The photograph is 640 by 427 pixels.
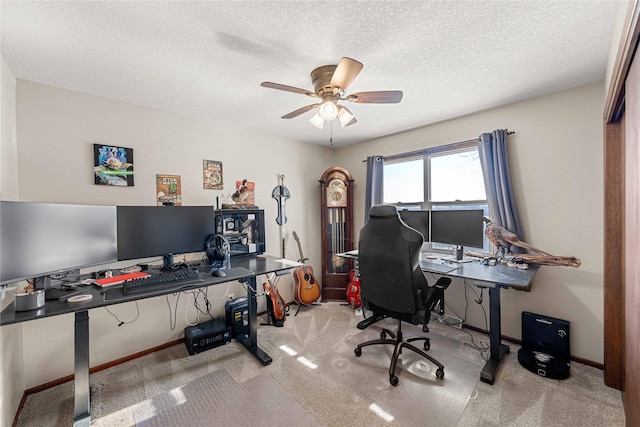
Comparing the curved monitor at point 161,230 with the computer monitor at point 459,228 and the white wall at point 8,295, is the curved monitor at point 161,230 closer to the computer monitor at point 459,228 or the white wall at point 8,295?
the white wall at point 8,295

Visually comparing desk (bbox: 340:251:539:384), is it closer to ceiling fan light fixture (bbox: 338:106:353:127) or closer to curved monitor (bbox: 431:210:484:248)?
curved monitor (bbox: 431:210:484:248)

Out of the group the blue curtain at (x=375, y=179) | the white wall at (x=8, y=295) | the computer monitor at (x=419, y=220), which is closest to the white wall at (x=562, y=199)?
the computer monitor at (x=419, y=220)

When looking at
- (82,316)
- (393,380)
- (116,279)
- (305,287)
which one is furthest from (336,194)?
(82,316)

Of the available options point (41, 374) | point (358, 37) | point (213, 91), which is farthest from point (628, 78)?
point (41, 374)

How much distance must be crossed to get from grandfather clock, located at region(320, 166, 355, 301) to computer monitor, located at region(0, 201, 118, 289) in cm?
255

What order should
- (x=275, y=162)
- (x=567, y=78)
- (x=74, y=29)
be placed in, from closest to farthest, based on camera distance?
1. (x=74, y=29)
2. (x=567, y=78)
3. (x=275, y=162)

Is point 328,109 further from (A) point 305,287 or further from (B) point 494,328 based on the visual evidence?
(A) point 305,287

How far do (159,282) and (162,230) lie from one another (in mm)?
602

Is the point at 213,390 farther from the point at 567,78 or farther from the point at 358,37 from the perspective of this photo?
the point at 567,78

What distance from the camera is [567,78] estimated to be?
82.0 inches

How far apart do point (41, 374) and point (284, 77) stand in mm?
3027

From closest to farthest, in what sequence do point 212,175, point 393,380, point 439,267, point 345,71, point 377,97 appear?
point 345,71, point 377,97, point 393,380, point 439,267, point 212,175

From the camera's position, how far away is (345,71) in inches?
61.6

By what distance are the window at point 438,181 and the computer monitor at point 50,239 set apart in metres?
3.23
